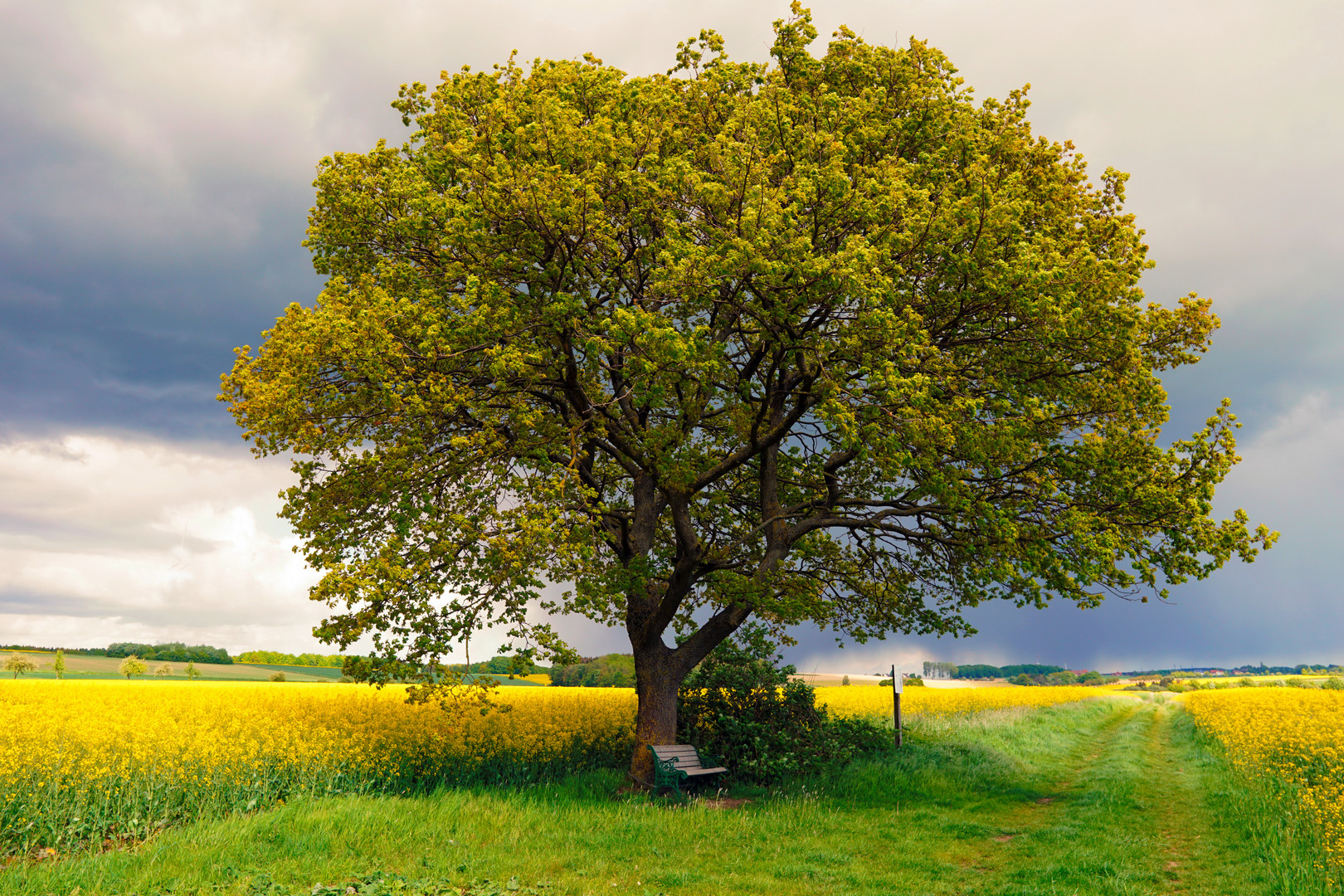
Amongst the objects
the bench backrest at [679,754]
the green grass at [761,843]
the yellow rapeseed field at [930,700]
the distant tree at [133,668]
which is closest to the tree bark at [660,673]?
the bench backrest at [679,754]

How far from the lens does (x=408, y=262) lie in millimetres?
15734

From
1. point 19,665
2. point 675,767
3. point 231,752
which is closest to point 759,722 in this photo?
point 675,767

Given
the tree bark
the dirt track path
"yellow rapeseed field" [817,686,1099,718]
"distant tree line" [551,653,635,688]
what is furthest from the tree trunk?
"distant tree line" [551,653,635,688]

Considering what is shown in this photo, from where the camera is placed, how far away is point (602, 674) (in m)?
41.5

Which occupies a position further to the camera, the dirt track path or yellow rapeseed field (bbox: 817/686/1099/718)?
yellow rapeseed field (bbox: 817/686/1099/718)

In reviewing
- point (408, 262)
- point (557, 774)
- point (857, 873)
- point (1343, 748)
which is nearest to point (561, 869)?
point (857, 873)

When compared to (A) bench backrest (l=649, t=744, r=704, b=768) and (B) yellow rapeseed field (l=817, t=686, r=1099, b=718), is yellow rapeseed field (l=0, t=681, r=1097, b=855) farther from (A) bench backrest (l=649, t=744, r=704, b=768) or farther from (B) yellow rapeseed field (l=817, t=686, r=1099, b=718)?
(B) yellow rapeseed field (l=817, t=686, r=1099, b=718)

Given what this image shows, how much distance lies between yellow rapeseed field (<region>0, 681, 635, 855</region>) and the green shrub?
223 centimetres

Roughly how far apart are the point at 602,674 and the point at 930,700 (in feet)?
53.7

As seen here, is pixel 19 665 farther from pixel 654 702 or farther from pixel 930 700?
pixel 930 700

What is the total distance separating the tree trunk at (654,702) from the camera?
53.9 feet

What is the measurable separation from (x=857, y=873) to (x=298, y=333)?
12472mm

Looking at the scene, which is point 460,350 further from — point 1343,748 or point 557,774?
point 1343,748

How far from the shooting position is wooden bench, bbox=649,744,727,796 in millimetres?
15062
